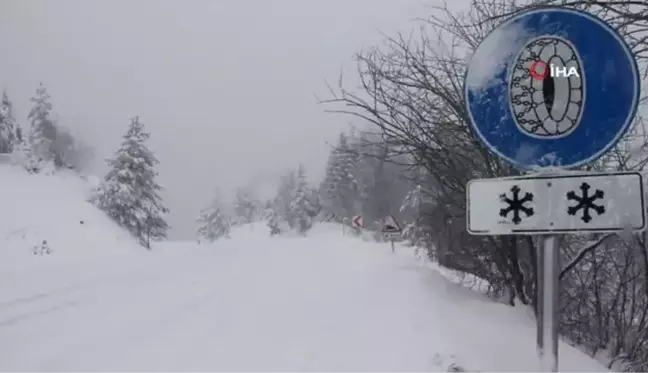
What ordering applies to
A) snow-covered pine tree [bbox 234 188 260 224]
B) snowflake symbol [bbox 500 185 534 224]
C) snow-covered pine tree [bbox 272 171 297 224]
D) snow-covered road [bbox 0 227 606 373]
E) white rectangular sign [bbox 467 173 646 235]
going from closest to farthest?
1. white rectangular sign [bbox 467 173 646 235]
2. snowflake symbol [bbox 500 185 534 224]
3. snow-covered road [bbox 0 227 606 373]
4. snow-covered pine tree [bbox 272 171 297 224]
5. snow-covered pine tree [bbox 234 188 260 224]

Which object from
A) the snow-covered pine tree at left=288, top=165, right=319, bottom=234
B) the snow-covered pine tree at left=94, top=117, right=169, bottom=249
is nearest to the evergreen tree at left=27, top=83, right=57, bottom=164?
the snow-covered pine tree at left=94, top=117, right=169, bottom=249

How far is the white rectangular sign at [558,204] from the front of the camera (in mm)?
2084

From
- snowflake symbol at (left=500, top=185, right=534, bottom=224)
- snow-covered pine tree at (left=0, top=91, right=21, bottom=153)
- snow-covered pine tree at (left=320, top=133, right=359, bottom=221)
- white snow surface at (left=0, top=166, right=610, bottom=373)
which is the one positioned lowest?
white snow surface at (left=0, top=166, right=610, bottom=373)

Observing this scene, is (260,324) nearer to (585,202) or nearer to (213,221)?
(585,202)

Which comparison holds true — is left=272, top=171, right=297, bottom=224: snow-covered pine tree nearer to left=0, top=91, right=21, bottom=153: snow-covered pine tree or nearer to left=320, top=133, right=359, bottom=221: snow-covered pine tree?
left=320, top=133, right=359, bottom=221: snow-covered pine tree

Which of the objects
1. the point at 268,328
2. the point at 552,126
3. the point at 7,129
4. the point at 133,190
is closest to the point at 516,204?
the point at 552,126

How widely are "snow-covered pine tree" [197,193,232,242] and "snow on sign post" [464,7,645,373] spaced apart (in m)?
80.6

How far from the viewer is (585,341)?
331 inches

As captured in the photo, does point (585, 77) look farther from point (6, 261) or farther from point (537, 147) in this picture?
point (6, 261)

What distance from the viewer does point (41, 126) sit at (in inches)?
2073

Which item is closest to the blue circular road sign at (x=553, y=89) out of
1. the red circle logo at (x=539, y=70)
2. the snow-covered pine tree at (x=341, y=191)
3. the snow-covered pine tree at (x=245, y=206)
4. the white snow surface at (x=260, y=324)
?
the red circle logo at (x=539, y=70)

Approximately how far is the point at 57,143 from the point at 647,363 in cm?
5775

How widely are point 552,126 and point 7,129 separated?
178 feet

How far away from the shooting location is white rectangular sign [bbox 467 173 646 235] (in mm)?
2084
